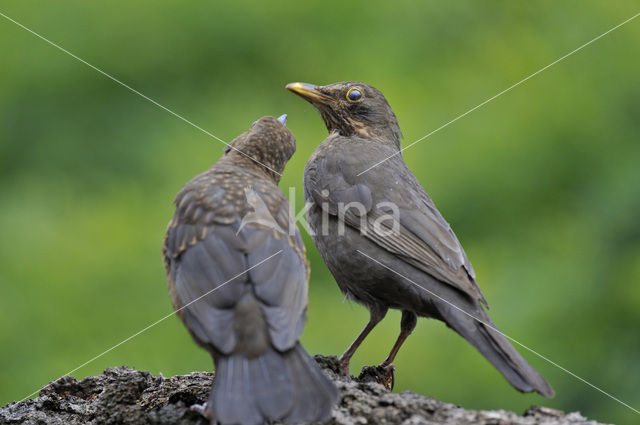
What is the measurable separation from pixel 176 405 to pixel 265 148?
154cm

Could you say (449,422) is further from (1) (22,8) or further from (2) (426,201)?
(1) (22,8)

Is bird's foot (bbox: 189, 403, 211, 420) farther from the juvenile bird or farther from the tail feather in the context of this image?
the juvenile bird

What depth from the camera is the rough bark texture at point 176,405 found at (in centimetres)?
376

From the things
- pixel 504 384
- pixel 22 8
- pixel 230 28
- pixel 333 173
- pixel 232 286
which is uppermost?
pixel 22 8

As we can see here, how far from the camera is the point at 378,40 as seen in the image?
8.40m

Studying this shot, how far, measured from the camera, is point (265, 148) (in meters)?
4.98

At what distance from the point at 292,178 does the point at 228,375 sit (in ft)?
10.2

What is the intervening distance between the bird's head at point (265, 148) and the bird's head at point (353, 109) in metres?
0.97

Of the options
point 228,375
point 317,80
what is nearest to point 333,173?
point 228,375

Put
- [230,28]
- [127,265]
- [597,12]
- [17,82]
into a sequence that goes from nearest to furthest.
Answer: [127,265] < [17,82] < [230,28] < [597,12]

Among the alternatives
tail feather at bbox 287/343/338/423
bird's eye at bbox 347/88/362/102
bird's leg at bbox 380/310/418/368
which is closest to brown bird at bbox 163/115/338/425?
tail feather at bbox 287/343/338/423

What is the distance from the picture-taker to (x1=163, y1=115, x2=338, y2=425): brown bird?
11.7 feet

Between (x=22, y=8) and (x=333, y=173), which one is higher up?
(x=22, y=8)

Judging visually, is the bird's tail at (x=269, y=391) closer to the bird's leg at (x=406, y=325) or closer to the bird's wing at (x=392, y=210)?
the bird's wing at (x=392, y=210)
